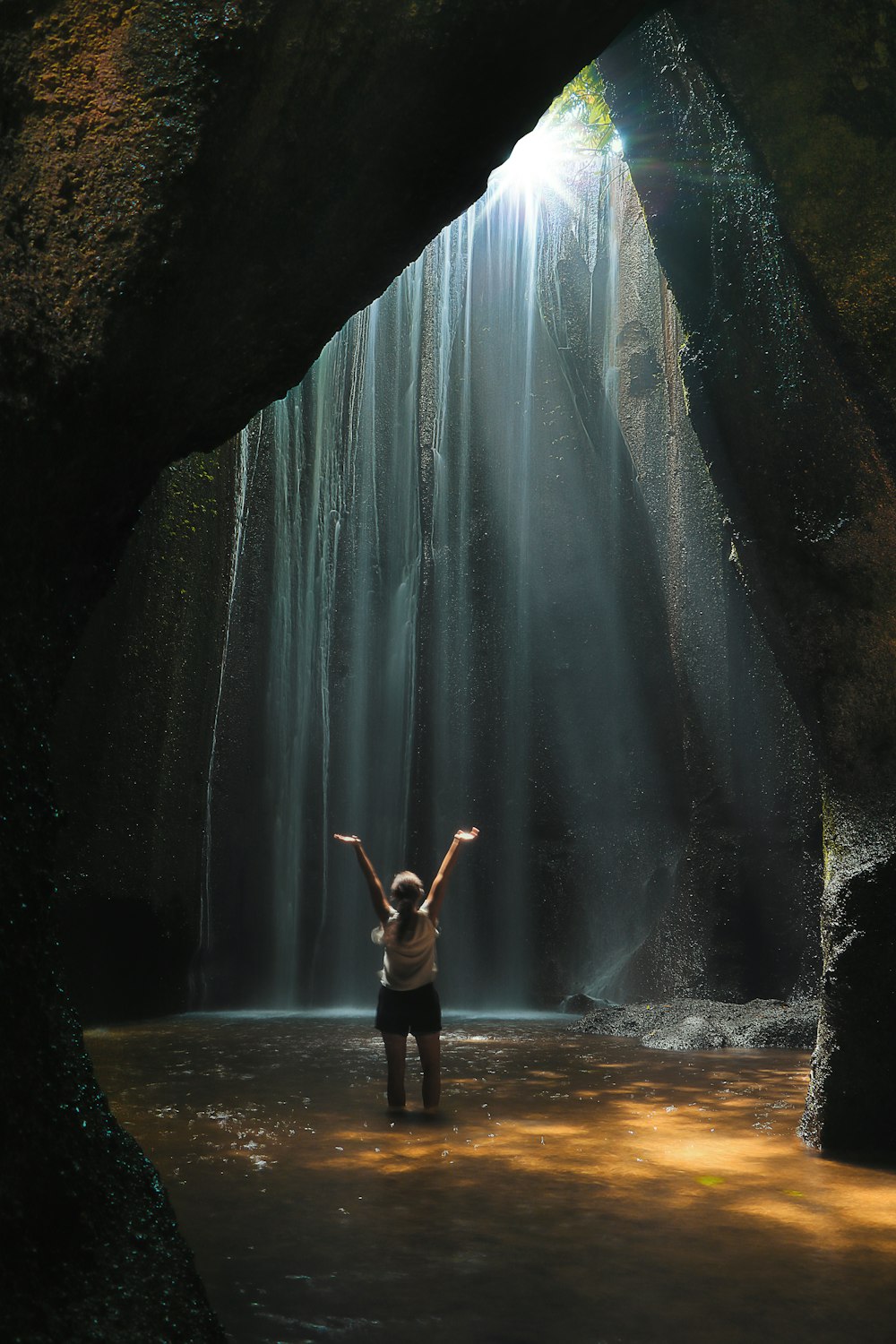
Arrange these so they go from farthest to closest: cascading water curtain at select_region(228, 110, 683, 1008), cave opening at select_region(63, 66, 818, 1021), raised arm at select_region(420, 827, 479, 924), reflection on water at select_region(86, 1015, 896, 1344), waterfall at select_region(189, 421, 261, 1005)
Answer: cascading water curtain at select_region(228, 110, 683, 1008)
cave opening at select_region(63, 66, 818, 1021)
waterfall at select_region(189, 421, 261, 1005)
raised arm at select_region(420, 827, 479, 924)
reflection on water at select_region(86, 1015, 896, 1344)

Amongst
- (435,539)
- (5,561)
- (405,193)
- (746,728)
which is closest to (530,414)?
(435,539)

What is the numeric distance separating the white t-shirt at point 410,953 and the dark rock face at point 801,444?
2.03 metres

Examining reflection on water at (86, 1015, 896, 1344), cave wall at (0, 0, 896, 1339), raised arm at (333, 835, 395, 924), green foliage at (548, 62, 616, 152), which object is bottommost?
reflection on water at (86, 1015, 896, 1344)

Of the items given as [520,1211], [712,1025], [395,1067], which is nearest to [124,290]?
[520,1211]

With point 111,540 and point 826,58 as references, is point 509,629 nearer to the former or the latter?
point 826,58

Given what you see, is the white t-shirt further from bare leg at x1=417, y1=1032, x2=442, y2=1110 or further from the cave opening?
the cave opening

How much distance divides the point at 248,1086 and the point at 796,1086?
12.0 ft

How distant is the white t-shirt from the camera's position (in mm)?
5723

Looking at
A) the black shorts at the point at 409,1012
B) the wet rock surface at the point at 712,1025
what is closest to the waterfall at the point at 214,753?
the wet rock surface at the point at 712,1025

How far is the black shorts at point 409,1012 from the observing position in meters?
5.68

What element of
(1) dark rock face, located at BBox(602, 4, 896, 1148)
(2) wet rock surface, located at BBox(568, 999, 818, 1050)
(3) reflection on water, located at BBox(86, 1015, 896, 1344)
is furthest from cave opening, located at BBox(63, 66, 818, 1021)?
(1) dark rock face, located at BBox(602, 4, 896, 1148)

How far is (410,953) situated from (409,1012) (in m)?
0.31

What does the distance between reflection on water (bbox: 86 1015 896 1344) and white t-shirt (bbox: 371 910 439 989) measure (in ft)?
2.36

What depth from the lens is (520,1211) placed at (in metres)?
3.91
